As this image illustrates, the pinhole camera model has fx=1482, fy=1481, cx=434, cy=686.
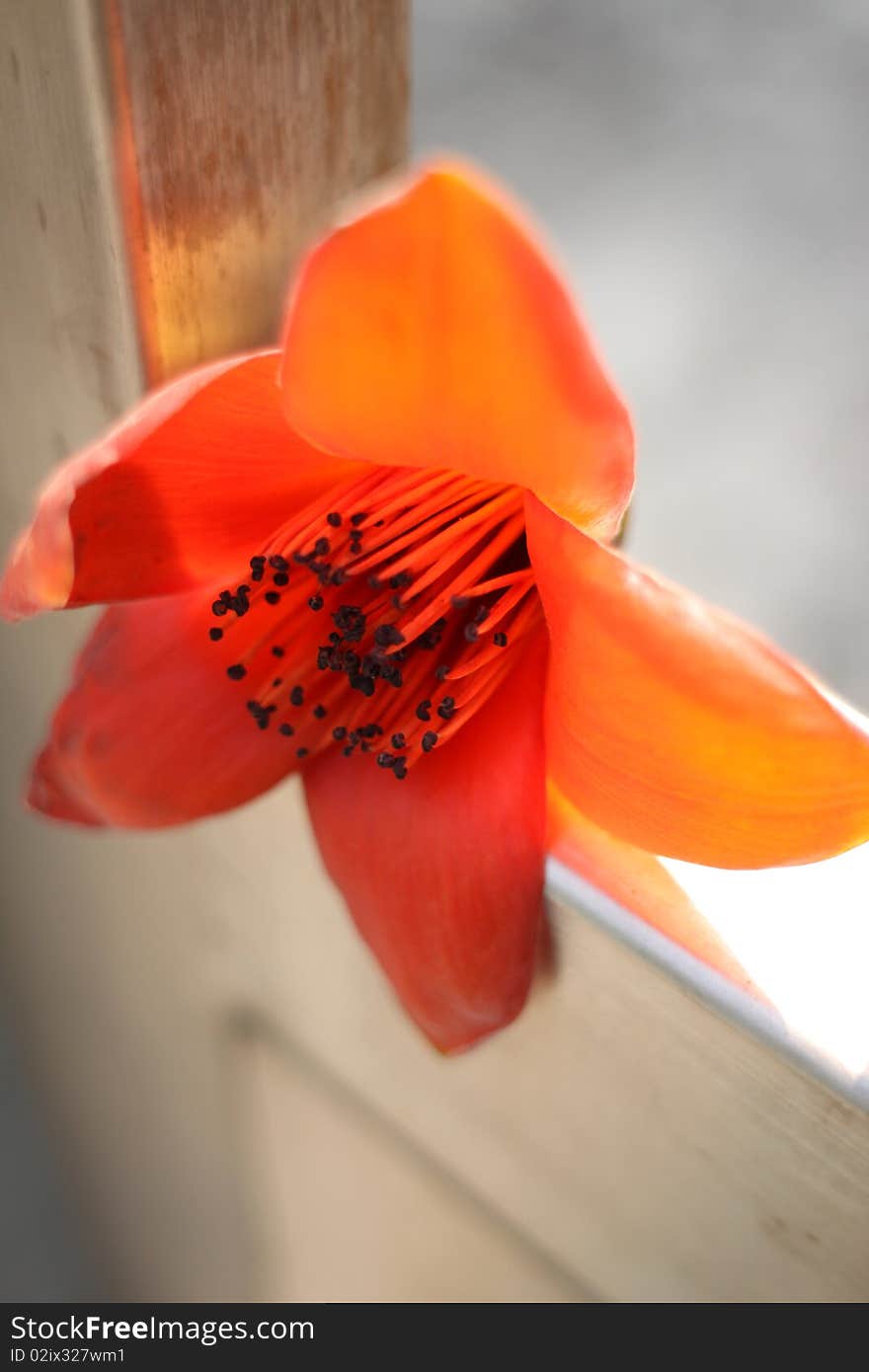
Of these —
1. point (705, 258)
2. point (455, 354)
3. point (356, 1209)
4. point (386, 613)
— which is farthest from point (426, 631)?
point (705, 258)

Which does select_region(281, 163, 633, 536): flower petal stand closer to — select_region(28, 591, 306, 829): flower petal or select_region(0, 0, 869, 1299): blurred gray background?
select_region(28, 591, 306, 829): flower petal

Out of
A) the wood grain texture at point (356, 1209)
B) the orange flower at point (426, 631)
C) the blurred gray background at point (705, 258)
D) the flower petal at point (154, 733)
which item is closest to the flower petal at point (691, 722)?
the orange flower at point (426, 631)

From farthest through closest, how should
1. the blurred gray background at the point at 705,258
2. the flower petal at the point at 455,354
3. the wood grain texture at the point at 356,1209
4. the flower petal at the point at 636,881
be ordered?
the blurred gray background at the point at 705,258 → the wood grain texture at the point at 356,1209 → the flower petal at the point at 636,881 → the flower petal at the point at 455,354

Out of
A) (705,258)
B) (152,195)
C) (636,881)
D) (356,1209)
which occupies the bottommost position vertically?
(356,1209)

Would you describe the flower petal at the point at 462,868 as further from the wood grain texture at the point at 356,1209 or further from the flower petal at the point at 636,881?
the wood grain texture at the point at 356,1209

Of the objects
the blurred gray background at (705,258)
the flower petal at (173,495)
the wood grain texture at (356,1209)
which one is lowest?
the wood grain texture at (356,1209)

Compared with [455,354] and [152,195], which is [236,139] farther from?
[455,354]

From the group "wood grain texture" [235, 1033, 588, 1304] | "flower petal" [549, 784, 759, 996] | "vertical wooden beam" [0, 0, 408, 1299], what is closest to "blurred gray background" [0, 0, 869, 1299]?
"wood grain texture" [235, 1033, 588, 1304]
